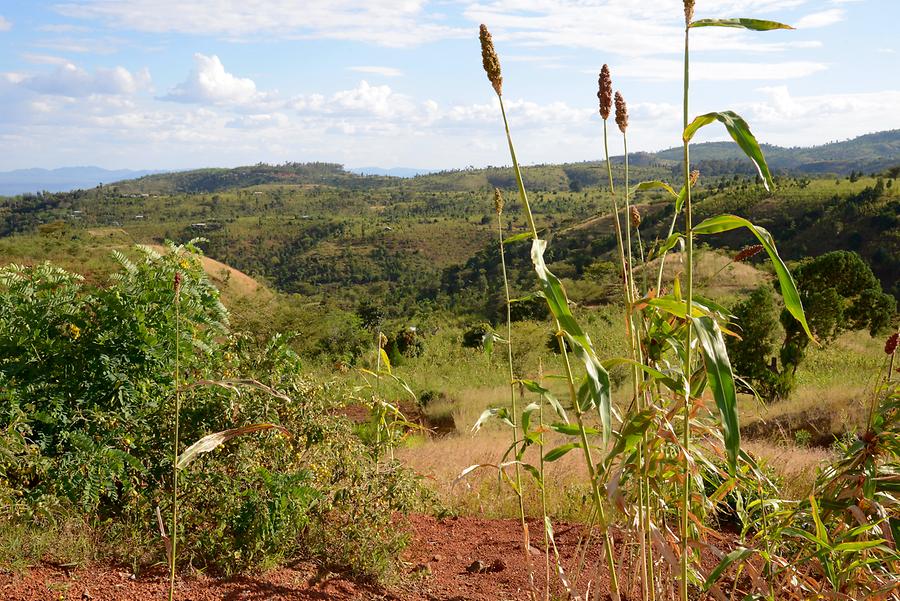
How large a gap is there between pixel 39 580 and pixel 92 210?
2583 inches

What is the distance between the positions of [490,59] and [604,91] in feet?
0.91

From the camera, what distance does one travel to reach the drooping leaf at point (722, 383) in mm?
1028

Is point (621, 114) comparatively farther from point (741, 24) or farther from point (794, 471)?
point (794, 471)

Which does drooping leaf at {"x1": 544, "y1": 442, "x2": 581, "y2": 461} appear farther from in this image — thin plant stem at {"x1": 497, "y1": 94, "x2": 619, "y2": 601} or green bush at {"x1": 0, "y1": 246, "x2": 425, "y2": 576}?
green bush at {"x1": 0, "y1": 246, "x2": 425, "y2": 576}

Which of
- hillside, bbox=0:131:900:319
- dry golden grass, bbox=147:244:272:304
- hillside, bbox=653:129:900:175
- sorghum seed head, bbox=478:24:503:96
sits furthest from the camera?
hillside, bbox=653:129:900:175

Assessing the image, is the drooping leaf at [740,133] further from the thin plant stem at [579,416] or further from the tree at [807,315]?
the tree at [807,315]

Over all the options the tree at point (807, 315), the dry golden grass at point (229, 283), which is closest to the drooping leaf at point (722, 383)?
the tree at point (807, 315)

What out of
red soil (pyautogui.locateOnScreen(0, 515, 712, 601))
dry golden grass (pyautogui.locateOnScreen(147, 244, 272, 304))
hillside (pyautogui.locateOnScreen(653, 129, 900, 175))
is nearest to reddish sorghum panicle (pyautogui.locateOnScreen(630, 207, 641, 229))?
red soil (pyautogui.locateOnScreen(0, 515, 712, 601))

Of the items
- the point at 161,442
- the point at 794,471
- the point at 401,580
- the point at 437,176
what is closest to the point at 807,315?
the point at 794,471

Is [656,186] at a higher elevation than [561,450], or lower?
higher

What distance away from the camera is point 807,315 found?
11.2 meters

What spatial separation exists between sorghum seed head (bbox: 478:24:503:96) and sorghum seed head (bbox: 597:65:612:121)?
25cm

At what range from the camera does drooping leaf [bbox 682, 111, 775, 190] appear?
1079 millimetres

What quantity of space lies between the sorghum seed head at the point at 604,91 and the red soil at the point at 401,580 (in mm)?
1390
